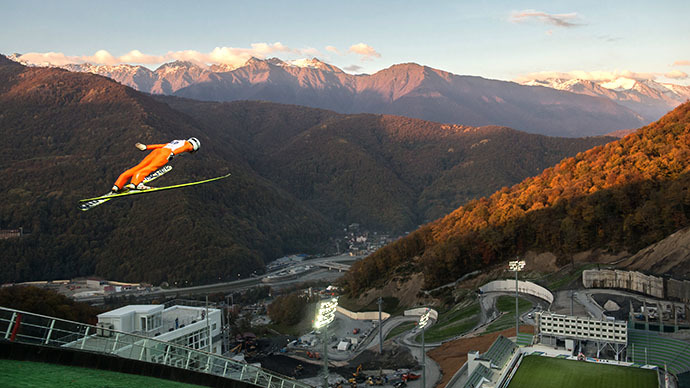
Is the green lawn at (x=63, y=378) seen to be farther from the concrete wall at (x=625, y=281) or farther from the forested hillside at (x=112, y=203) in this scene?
the forested hillside at (x=112, y=203)

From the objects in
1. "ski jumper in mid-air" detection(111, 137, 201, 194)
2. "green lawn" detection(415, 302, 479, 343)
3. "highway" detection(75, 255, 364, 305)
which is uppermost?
"ski jumper in mid-air" detection(111, 137, 201, 194)

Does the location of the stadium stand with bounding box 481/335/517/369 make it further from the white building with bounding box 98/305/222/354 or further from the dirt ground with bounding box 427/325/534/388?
the white building with bounding box 98/305/222/354

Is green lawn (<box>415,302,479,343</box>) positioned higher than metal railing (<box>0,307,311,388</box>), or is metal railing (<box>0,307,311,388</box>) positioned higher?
metal railing (<box>0,307,311,388</box>)

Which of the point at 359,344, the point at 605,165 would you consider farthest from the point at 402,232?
the point at 359,344

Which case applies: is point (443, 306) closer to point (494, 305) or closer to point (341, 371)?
point (494, 305)

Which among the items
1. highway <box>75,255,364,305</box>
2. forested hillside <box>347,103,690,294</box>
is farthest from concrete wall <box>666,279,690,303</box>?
highway <box>75,255,364,305</box>

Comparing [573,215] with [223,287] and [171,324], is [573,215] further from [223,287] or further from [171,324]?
[223,287]

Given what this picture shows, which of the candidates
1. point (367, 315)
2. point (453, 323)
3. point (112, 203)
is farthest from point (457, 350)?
point (112, 203)

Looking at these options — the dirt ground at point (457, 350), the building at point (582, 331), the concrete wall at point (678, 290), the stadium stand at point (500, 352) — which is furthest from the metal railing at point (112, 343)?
the concrete wall at point (678, 290)
